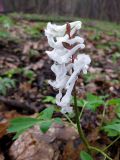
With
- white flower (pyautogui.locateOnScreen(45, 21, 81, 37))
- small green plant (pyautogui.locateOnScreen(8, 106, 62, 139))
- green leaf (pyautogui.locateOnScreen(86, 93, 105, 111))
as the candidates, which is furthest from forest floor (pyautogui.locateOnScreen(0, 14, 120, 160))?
white flower (pyautogui.locateOnScreen(45, 21, 81, 37))

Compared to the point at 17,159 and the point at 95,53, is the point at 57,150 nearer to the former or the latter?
the point at 17,159

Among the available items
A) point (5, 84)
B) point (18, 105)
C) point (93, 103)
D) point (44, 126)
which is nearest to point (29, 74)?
point (5, 84)

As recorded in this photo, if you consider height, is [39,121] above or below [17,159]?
above

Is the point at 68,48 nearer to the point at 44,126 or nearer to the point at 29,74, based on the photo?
the point at 44,126

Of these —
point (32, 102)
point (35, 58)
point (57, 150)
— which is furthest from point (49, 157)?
point (35, 58)

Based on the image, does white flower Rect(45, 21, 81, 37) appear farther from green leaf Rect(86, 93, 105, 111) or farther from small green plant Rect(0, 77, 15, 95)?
small green plant Rect(0, 77, 15, 95)

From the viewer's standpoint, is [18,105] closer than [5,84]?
Yes
